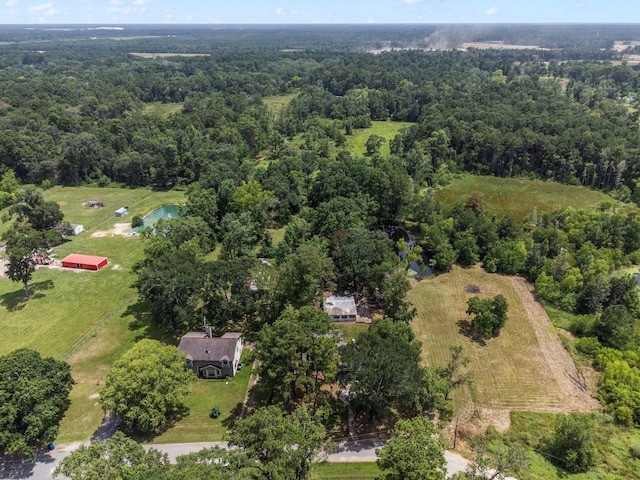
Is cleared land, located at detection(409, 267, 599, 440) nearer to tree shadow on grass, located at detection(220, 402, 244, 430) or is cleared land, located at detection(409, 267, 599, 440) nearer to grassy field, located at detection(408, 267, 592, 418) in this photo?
grassy field, located at detection(408, 267, 592, 418)

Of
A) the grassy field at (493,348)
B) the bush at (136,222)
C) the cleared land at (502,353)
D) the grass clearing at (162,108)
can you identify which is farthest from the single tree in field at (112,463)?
the grass clearing at (162,108)

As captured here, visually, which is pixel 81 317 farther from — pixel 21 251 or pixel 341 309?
pixel 341 309

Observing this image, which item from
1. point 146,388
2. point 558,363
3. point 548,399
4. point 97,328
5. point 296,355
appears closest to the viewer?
point 296,355

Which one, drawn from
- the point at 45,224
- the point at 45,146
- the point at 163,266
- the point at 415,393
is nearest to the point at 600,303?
the point at 415,393

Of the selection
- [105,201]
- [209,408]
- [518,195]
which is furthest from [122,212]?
[518,195]

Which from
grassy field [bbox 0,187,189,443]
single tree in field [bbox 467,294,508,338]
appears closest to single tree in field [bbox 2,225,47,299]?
grassy field [bbox 0,187,189,443]

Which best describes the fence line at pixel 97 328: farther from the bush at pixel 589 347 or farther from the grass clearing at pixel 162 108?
the grass clearing at pixel 162 108
